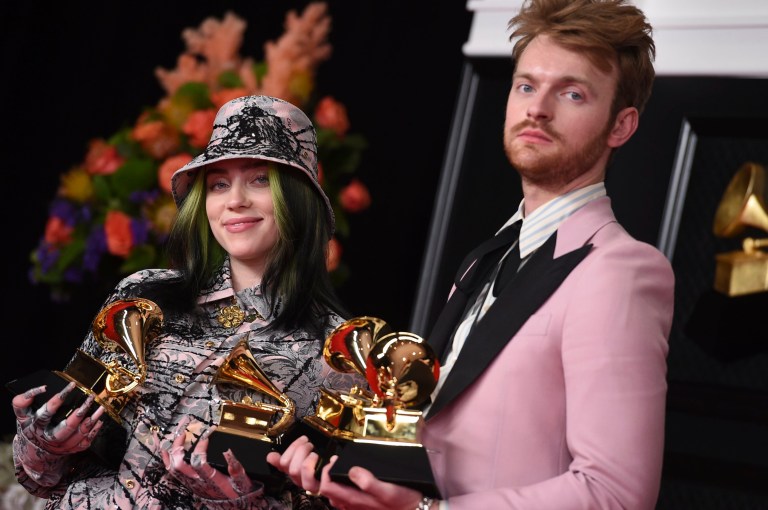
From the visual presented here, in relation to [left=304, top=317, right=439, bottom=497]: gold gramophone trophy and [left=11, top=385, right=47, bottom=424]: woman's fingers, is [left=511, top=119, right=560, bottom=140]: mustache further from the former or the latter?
[left=11, top=385, right=47, bottom=424]: woman's fingers

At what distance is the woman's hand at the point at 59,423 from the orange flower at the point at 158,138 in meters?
1.10

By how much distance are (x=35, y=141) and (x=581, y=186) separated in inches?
91.4

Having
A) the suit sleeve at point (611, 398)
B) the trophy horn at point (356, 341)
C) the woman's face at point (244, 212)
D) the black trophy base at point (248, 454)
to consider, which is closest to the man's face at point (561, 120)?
the suit sleeve at point (611, 398)

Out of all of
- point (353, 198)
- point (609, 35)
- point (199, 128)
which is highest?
point (609, 35)

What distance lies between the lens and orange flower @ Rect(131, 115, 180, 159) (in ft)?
8.54

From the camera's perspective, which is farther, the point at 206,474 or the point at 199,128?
the point at 199,128

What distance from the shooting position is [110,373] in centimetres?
163

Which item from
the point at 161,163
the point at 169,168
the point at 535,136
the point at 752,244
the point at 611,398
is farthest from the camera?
the point at 161,163

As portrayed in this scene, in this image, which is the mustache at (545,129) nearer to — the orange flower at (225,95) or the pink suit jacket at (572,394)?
the pink suit jacket at (572,394)

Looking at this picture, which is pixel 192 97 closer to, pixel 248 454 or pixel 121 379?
pixel 121 379

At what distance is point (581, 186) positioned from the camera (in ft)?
5.27

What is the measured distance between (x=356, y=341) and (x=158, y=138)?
1.29 metres

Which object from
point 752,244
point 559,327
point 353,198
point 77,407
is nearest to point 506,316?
point 559,327

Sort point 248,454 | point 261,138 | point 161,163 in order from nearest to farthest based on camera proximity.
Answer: point 248,454 < point 261,138 < point 161,163
